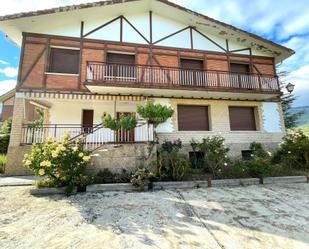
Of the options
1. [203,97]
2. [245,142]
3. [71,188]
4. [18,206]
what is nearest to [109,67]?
[203,97]

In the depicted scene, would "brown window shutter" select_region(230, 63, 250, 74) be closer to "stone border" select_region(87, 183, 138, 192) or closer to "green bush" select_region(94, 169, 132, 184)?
"green bush" select_region(94, 169, 132, 184)

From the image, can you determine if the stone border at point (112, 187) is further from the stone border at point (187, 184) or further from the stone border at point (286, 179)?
the stone border at point (286, 179)

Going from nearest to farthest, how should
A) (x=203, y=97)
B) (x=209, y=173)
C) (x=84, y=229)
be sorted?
1. (x=84, y=229)
2. (x=209, y=173)
3. (x=203, y=97)

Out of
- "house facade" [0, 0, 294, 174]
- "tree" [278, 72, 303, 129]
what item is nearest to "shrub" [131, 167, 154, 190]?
"house facade" [0, 0, 294, 174]

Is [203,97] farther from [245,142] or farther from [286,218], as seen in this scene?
[286,218]

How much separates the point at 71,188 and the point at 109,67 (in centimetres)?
755

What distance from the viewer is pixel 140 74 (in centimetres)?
1173

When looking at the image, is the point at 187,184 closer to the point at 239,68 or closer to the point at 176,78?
the point at 176,78

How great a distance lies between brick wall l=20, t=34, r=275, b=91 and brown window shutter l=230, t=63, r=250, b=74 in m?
0.34

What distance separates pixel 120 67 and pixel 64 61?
3.14 meters

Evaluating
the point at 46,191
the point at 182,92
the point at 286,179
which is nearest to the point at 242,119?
the point at 182,92

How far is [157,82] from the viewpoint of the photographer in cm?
1149

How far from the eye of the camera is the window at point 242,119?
Answer: 12766mm

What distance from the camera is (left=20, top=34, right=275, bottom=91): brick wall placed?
10.7 m
